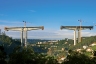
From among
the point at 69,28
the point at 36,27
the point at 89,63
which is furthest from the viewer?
the point at 69,28

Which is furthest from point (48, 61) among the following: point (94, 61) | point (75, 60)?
point (94, 61)

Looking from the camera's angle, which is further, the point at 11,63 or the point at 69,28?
the point at 69,28

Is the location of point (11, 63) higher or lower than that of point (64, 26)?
lower

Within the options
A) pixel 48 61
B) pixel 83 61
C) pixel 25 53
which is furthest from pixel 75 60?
pixel 25 53

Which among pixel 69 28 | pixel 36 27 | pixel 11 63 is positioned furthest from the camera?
pixel 69 28

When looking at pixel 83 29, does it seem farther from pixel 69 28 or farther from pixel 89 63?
pixel 89 63

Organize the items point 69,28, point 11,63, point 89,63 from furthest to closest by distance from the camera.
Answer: point 69,28 → point 11,63 → point 89,63

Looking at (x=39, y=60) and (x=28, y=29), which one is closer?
(x=39, y=60)

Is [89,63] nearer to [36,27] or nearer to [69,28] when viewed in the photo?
[36,27]

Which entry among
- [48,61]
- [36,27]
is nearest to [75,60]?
[48,61]
